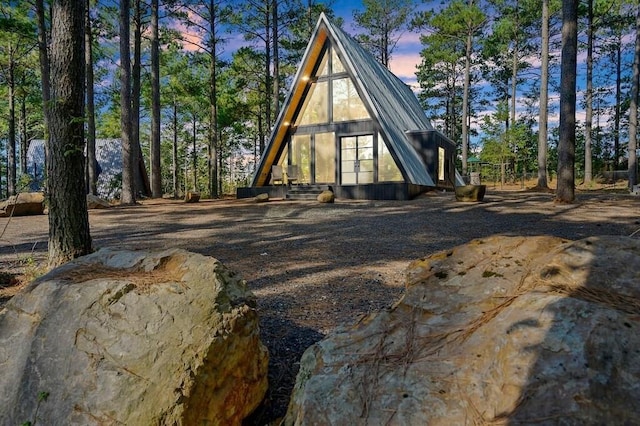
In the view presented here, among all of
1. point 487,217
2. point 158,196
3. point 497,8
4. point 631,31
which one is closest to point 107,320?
point 487,217

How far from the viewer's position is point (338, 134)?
1642 centimetres

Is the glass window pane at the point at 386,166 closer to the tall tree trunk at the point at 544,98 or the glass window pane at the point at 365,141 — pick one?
the glass window pane at the point at 365,141

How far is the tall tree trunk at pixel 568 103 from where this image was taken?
31.8ft

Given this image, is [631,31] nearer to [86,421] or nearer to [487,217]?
[487,217]

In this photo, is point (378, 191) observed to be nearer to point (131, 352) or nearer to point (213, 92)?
point (213, 92)

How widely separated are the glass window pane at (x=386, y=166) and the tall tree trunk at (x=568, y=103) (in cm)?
622

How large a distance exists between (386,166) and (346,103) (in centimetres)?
344

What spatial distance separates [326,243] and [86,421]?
4.78 metres

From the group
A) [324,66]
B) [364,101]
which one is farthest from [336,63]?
[364,101]

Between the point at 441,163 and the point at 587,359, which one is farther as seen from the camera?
the point at 441,163

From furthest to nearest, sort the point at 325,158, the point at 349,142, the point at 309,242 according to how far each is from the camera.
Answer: the point at 325,158 → the point at 349,142 → the point at 309,242

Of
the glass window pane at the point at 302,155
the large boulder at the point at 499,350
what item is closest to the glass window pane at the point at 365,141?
the glass window pane at the point at 302,155

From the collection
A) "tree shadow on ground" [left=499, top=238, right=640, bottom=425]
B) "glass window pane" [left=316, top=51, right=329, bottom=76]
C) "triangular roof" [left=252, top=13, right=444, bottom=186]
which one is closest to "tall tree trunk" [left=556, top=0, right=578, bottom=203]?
"triangular roof" [left=252, top=13, right=444, bottom=186]

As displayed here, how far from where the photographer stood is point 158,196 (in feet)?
59.4
